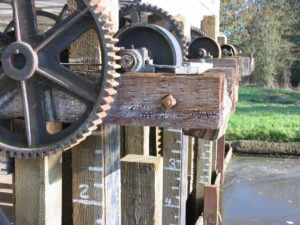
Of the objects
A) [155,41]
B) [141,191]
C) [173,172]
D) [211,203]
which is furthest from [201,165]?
[141,191]

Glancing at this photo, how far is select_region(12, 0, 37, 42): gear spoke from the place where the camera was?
Answer: 1891mm

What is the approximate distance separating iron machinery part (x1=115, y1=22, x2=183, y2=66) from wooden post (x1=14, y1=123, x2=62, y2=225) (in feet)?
2.83

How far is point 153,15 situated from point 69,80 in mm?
2512

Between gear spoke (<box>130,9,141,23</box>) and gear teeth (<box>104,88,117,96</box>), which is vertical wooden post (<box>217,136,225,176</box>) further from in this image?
gear teeth (<box>104,88,117,96</box>)

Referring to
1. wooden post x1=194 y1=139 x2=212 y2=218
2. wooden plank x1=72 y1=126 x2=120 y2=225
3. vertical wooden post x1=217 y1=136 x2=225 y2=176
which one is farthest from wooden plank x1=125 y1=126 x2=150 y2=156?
vertical wooden post x1=217 y1=136 x2=225 y2=176

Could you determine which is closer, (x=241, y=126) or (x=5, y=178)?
(x=5, y=178)

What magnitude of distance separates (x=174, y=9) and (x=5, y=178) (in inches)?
146

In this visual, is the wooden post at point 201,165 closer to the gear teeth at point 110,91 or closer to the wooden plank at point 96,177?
the wooden plank at point 96,177

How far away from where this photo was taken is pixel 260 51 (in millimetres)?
31578

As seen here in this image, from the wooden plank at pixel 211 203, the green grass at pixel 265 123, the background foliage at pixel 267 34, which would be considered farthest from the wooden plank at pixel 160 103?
the background foliage at pixel 267 34

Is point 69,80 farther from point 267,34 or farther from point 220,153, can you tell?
point 267,34

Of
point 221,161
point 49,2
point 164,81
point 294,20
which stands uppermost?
point 294,20

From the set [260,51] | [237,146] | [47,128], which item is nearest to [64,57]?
[47,128]

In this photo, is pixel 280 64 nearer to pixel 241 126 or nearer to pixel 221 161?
pixel 241 126
